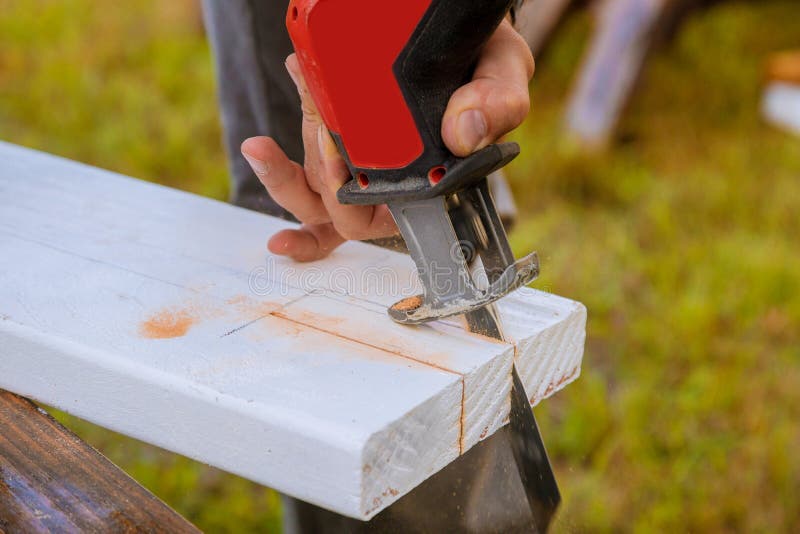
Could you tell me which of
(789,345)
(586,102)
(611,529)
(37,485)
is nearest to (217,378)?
(37,485)

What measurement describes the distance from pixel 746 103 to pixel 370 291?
3256 mm

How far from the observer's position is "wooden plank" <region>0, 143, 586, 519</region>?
740mm

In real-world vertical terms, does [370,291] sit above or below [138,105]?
above

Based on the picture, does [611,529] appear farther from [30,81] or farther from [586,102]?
[30,81]

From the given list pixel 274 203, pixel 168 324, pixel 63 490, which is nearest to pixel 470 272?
pixel 168 324

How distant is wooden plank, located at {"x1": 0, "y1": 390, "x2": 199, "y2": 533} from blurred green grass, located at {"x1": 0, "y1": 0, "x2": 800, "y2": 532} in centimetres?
45

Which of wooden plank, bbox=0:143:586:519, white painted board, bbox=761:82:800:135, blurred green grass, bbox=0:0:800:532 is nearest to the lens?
wooden plank, bbox=0:143:586:519

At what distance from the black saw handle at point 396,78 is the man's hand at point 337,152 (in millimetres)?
18

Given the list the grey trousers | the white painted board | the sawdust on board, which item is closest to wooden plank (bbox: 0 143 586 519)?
the sawdust on board

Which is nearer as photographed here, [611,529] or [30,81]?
[611,529]

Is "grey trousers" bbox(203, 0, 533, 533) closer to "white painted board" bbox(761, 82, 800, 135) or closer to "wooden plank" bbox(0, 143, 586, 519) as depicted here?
"wooden plank" bbox(0, 143, 586, 519)

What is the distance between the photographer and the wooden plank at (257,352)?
29.1 inches

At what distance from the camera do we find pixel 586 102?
132 inches

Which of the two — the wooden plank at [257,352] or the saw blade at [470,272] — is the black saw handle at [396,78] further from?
the wooden plank at [257,352]
